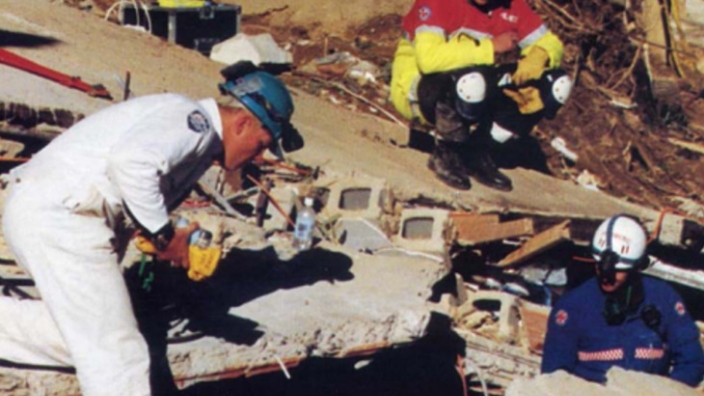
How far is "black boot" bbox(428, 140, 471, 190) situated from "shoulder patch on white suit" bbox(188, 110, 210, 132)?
380 centimetres

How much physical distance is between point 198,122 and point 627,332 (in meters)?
2.62

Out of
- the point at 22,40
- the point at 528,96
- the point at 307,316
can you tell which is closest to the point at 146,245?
the point at 307,316

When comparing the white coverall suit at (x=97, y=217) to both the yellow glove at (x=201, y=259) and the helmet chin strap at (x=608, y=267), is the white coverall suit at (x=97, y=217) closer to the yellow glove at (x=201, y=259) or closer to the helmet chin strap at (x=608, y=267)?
the yellow glove at (x=201, y=259)

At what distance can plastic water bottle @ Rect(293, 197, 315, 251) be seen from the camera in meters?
6.95

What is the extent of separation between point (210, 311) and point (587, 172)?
573 centimetres

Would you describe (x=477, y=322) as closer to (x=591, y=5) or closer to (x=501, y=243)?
(x=501, y=243)

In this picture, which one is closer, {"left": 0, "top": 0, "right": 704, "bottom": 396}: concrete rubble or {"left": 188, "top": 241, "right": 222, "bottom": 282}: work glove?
{"left": 188, "top": 241, "right": 222, "bottom": 282}: work glove

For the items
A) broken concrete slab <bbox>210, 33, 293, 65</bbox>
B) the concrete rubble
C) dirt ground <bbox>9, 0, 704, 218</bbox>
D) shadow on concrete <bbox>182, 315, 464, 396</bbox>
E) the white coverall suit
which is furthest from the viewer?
dirt ground <bbox>9, 0, 704, 218</bbox>

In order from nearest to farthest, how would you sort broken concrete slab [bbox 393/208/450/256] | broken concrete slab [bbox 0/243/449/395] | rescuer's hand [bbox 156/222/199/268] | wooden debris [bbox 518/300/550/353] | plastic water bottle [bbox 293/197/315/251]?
rescuer's hand [bbox 156/222/199/268] → broken concrete slab [bbox 0/243/449/395] → plastic water bottle [bbox 293/197/315/251] → wooden debris [bbox 518/300/550/353] → broken concrete slab [bbox 393/208/450/256]

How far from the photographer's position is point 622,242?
21.5ft

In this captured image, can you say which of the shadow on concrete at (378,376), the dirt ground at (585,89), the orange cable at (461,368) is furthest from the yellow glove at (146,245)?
the dirt ground at (585,89)

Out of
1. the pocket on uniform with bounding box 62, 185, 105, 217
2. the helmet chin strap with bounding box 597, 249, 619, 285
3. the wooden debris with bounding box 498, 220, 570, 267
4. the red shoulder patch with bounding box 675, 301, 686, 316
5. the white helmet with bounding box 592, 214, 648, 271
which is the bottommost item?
the wooden debris with bounding box 498, 220, 570, 267

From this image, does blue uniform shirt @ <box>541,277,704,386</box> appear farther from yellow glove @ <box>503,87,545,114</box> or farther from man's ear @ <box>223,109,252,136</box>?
yellow glove @ <box>503,87,545,114</box>

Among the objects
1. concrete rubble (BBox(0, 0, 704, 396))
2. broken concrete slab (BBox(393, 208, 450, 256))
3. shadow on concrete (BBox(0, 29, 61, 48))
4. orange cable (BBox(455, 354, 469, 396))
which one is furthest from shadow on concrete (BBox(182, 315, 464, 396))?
shadow on concrete (BBox(0, 29, 61, 48))
